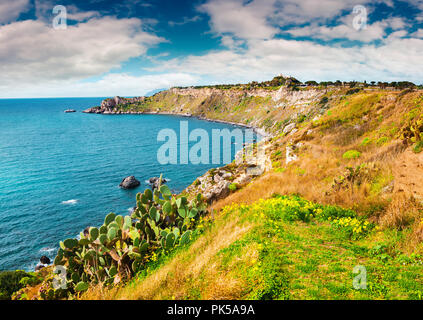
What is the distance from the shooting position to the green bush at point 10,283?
796 inches

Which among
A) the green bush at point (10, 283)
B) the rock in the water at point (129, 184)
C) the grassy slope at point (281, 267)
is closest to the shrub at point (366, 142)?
the grassy slope at point (281, 267)

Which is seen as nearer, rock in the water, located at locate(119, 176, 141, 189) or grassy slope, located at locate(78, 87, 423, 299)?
grassy slope, located at locate(78, 87, 423, 299)

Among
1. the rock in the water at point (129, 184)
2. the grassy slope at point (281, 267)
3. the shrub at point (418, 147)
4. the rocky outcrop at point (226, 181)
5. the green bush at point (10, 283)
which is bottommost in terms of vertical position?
the green bush at point (10, 283)

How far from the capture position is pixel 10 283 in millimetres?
21797

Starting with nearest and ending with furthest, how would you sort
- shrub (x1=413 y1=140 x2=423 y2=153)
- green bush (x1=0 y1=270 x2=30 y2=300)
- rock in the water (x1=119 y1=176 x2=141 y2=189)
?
shrub (x1=413 y1=140 x2=423 y2=153), green bush (x1=0 y1=270 x2=30 y2=300), rock in the water (x1=119 y1=176 x2=141 y2=189)

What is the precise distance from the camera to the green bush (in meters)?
20.2

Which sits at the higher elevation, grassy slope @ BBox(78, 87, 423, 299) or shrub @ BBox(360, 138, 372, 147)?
shrub @ BBox(360, 138, 372, 147)

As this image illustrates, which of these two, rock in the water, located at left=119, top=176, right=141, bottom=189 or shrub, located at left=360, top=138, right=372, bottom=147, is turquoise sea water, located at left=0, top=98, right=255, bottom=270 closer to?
rock in the water, located at left=119, top=176, right=141, bottom=189

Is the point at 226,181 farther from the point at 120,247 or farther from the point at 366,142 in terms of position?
the point at 120,247

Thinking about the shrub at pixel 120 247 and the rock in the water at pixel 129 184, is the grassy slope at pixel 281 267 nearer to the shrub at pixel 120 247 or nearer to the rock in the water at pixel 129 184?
the shrub at pixel 120 247

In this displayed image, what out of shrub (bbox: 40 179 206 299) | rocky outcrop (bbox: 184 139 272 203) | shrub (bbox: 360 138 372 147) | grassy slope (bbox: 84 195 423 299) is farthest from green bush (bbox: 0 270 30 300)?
shrub (bbox: 360 138 372 147)

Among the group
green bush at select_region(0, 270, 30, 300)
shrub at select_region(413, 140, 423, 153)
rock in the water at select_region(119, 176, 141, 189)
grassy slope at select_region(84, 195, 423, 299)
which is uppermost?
shrub at select_region(413, 140, 423, 153)

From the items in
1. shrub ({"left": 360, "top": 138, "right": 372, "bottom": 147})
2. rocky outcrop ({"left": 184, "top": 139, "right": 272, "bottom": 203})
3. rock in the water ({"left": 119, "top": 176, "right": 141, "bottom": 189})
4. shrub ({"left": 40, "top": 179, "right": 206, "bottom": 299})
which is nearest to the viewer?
shrub ({"left": 40, "top": 179, "right": 206, "bottom": 299})
